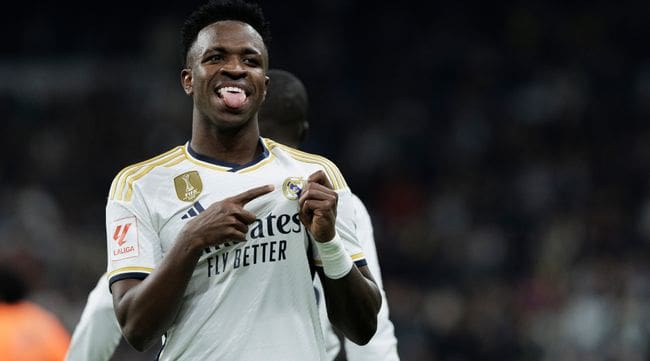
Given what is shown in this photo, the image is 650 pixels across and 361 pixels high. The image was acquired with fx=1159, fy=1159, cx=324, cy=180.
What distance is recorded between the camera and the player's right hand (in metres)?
3.01

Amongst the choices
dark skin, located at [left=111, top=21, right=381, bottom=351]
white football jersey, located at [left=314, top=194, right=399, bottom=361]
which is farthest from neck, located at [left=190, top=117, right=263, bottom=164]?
white football jersey, located at [left=314, top=194, right=399, bottom=361]

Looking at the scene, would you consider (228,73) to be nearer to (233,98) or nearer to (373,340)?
(233,98)

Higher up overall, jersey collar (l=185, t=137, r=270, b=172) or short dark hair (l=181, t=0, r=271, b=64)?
short dark hair (l=181, t=0, r=271, b=64)

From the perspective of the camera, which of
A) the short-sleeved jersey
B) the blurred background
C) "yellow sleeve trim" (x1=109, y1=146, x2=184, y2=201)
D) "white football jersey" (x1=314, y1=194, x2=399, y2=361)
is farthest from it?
the blurred background

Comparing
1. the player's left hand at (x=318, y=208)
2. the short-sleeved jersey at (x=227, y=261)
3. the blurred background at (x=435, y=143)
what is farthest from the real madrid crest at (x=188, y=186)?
the blurred background at (x=435, y=143)

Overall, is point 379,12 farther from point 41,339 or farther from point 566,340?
point 41,339

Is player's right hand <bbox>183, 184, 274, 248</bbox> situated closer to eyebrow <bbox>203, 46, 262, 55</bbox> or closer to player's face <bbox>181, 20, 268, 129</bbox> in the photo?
player's face <bbox>181, 20, 268, 129</bbox>

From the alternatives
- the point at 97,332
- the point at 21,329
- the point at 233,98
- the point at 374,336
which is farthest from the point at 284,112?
the point at 21,329

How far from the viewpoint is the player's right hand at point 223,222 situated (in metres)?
3.01

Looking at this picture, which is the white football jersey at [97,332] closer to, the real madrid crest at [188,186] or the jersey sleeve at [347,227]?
the real madrid crest at [188,186]

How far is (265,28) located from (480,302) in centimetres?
715

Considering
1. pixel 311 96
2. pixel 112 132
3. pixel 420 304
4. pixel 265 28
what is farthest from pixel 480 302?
pixel 265 28

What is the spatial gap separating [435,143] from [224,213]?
10.3 m

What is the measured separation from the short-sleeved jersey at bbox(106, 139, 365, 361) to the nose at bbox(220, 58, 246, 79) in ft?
0.89
